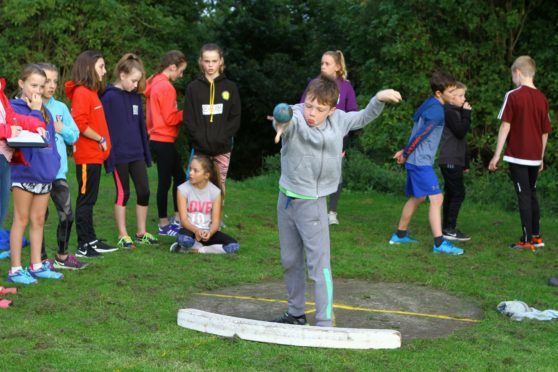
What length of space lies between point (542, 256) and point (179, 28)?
17.9 metres

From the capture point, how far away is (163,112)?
30.7ft

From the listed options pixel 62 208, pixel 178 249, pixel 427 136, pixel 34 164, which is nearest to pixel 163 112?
pixel 178 249

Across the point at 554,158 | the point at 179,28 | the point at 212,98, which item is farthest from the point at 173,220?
the point at 179,28

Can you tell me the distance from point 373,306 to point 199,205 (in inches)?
108

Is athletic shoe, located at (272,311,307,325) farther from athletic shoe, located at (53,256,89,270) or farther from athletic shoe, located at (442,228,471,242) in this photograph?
athletic shoe, located at (442,228,471,242)

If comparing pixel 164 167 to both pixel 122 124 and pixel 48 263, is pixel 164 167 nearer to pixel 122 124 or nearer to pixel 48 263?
pixel 122 124

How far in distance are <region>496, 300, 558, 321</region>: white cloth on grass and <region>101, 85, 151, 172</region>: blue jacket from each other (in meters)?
4.15

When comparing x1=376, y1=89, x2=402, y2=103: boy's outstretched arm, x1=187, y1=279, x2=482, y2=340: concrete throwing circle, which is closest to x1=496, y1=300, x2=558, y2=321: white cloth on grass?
x1=187, y1=279, x2=482, y2=340: concrete throwing circle

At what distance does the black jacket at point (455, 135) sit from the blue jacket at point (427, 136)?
1.02 ft

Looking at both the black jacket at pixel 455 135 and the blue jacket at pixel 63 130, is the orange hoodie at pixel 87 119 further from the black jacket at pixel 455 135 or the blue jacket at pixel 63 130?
the black jacket at pixel 455 135

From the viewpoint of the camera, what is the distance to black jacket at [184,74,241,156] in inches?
360

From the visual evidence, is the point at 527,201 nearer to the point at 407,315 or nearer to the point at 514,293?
the point at 514,293

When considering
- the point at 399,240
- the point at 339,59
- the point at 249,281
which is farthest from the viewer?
the point at 339,59

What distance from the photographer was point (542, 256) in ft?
28.1
